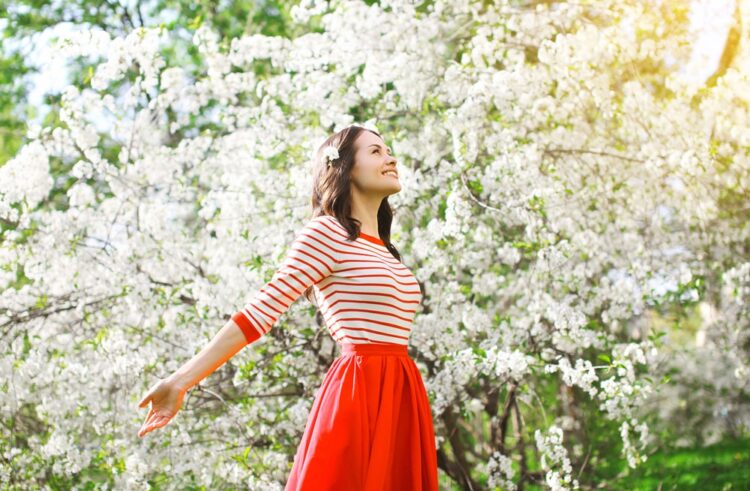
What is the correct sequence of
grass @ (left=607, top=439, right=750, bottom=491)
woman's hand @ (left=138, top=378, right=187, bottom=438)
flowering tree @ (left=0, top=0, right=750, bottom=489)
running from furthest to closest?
grass @ (left=607, top=439, right=750, bottom=491), flowering tree @ (left=0, top=0, right=750, bottom=489), woman's hand @ (left=138, top=378, right=187, bottom=438)

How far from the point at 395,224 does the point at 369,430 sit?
238 centimetres

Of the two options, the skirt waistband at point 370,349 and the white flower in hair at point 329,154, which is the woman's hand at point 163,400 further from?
the white flower in hair at point 329,154

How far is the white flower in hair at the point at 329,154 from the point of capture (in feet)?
8.41

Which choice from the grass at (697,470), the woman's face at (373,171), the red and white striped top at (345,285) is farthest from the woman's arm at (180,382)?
the grass at (697,470)

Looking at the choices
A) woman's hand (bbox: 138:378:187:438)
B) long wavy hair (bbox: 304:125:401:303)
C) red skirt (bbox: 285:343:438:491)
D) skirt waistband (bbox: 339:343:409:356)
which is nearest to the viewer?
woman's hand (bbox: 138:378:187:438)

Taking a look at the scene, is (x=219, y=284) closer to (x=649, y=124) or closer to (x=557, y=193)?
(x=557, y=193)

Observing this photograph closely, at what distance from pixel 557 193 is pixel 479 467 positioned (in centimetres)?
185

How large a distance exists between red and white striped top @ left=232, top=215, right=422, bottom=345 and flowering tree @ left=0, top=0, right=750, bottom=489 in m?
A: 1.71

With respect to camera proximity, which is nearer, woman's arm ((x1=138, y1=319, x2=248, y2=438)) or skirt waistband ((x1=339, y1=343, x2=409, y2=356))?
woman's arm ((x1=138, y1=319, x2=248, y2=438))

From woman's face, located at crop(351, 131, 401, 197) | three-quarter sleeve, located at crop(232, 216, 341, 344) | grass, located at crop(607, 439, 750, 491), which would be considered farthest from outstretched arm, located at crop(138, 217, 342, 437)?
grass, located at crop(607, 439, 750, 491)

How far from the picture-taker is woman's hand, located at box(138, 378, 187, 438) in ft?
6.75

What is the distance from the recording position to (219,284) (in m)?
4.60

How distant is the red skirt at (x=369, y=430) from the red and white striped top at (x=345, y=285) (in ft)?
0.17

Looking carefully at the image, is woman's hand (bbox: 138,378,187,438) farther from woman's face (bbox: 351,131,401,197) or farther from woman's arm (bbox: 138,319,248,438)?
woman's face (bbox: 351,131,401,197)
